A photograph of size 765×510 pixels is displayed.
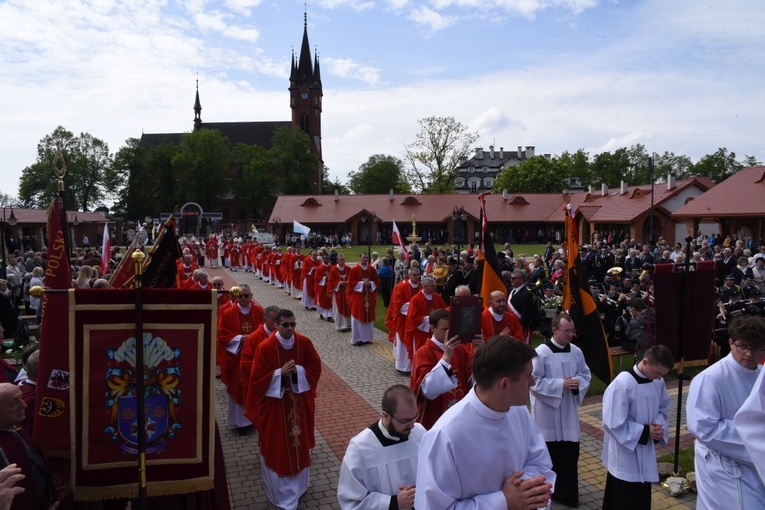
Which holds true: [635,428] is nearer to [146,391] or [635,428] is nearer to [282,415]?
[282,415]

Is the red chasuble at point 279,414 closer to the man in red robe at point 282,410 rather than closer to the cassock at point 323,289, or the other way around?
the man in red robe at point 282,410

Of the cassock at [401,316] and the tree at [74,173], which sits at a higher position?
the tree at [74,173]

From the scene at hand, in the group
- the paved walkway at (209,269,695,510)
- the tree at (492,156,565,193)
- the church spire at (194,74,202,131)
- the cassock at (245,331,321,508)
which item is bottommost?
the paved walkway at (209,269,695,510)

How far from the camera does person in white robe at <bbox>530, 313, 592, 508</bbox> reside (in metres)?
5.88

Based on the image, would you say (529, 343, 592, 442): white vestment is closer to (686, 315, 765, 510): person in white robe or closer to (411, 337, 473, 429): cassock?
(411, 337, 473, 429): cassock

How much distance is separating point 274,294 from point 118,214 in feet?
205

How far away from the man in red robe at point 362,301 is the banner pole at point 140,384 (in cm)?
994

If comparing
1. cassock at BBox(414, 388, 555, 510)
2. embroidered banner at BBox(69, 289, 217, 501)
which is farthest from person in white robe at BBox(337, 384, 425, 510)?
embroidered banner at BBox(69, 289, 217, 501)

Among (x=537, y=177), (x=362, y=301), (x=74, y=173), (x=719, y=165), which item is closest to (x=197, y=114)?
(x=74, y=173)

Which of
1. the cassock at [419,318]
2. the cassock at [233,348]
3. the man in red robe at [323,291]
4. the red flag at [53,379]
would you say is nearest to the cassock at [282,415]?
the cassock at [233,348]

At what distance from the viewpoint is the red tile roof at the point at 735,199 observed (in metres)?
27.2

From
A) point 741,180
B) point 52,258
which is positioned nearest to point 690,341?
point 52,258

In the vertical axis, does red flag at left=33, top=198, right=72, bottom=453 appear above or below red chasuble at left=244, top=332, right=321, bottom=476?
above

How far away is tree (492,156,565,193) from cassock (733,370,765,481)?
6316 cm
